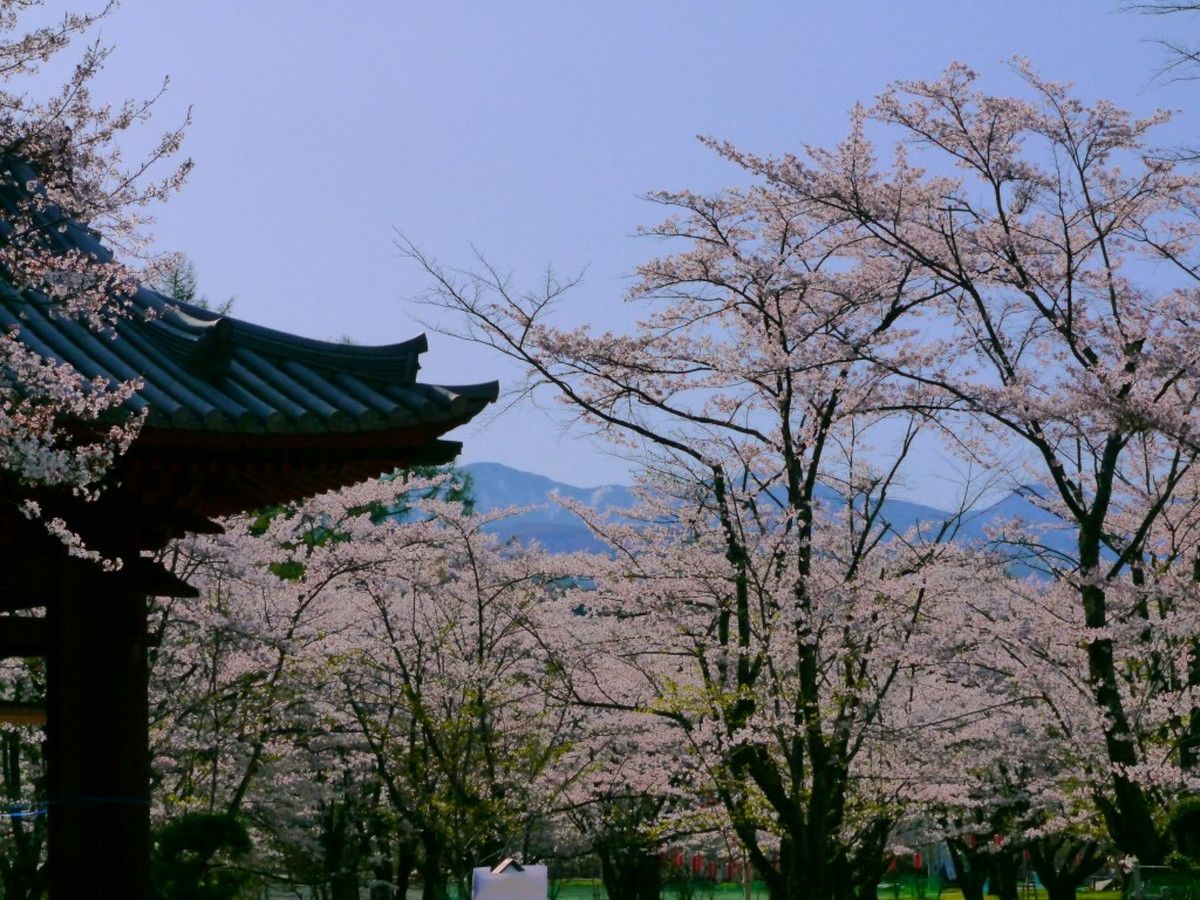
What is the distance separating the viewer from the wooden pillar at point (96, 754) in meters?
5.09

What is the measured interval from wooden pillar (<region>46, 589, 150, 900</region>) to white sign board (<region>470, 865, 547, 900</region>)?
4.14 ft

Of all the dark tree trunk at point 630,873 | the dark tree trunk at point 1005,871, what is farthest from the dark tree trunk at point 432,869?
the dark tree trunk at point 1005,871

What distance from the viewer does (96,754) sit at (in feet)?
17.0

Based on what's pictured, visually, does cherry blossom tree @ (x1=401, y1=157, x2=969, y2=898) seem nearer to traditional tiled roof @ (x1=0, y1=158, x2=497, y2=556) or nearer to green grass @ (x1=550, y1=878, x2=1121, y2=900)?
traditional tiled roof @ (x1=0, y1=158, x2=497, y2=556)

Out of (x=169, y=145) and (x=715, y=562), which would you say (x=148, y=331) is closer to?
(x=169, y=145)

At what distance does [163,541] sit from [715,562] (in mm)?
6897

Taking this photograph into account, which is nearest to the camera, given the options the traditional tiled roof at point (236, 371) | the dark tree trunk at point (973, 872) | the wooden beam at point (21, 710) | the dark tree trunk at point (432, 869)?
the traditional tiled roof at point (236, 371)

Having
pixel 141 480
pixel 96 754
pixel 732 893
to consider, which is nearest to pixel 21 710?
pixel 96 754

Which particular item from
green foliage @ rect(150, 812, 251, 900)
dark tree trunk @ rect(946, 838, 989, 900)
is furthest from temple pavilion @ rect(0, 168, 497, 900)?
dark tree trunk @ rect(946, 838, 989, 900)

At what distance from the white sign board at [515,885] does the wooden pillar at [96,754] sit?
126 cm

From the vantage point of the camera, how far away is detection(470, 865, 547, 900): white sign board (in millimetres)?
5473

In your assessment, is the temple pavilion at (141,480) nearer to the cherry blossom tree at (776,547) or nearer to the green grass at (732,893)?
the cherry blossom tree at (776,547)

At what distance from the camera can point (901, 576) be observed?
11.8 metres

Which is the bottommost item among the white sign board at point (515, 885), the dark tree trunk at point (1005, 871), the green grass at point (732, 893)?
the green grass at point (732, 893)
